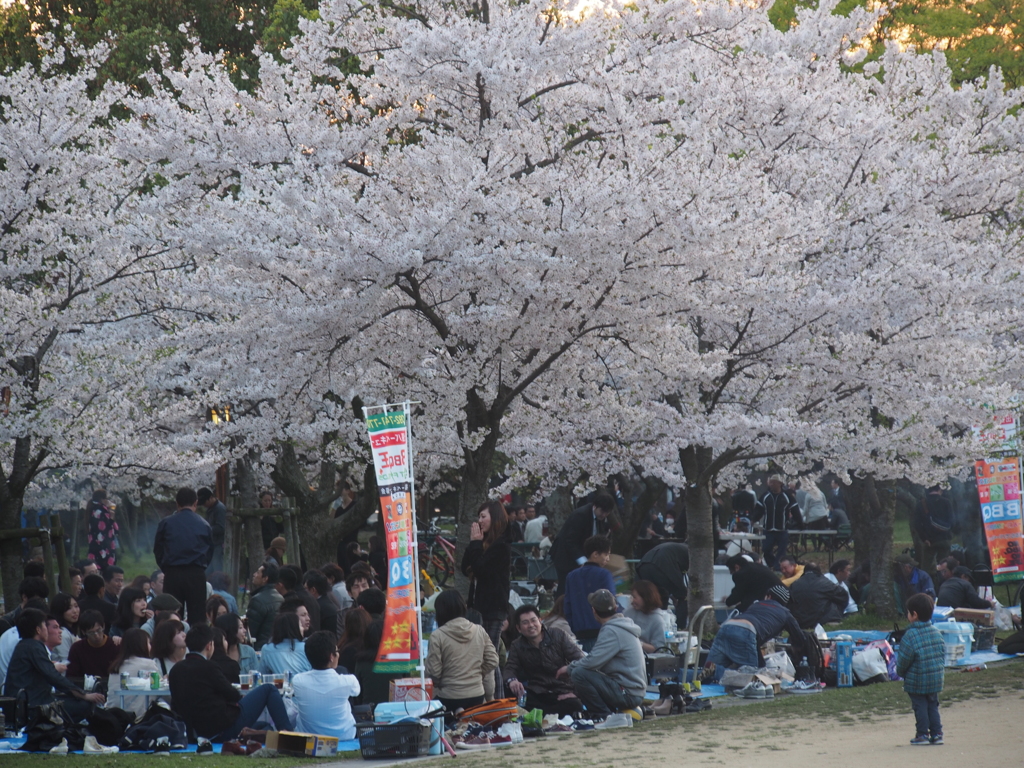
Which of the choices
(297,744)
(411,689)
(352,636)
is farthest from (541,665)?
(297,744)

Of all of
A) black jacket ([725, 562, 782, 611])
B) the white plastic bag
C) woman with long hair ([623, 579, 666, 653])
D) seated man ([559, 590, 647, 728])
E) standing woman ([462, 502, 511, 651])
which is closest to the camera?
seated man ([559, 590, 647, 728])

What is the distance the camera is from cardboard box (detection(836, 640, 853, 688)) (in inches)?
485

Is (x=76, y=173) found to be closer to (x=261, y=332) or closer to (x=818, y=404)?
(x=261, y=332)

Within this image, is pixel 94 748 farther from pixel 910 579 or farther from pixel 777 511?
pixel 777 511

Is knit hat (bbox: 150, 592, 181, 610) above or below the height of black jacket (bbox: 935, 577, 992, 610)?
above

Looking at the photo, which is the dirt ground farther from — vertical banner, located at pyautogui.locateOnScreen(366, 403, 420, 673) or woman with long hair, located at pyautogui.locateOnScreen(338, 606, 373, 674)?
woman with long hair, located at pyautogui.locateOnScreen(338, 606, 373, 674)

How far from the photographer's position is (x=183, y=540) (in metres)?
11.7

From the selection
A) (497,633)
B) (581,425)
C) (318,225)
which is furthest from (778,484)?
(318,225)

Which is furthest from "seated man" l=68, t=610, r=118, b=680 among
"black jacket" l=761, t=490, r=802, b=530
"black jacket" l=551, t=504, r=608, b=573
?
"black jacket" l=761, t=490, r=802, b=530

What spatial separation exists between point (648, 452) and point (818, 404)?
2164mm

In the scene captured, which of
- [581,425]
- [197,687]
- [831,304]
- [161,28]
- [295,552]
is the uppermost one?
[161,28]

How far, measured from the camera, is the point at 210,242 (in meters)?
11.3

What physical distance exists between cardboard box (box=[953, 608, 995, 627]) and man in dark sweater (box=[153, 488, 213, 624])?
29.1ft

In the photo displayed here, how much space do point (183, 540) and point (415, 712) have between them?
384 cm
